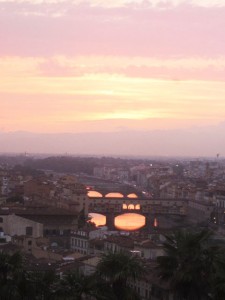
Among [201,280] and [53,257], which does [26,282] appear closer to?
[201,280]

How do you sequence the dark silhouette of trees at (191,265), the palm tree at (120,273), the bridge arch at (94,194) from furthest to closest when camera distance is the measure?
the bridge arch at (94,194), the palm tree at (120,273), the dark silhouette of trees at (191,265)

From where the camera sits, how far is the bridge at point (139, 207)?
1786 inches

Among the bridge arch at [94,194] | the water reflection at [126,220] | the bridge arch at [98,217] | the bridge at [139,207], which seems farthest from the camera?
the bridge arch at [94,194]

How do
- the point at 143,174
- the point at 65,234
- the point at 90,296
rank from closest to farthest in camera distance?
the point at 90,296 → the point at 65,234 → the point at 143,174

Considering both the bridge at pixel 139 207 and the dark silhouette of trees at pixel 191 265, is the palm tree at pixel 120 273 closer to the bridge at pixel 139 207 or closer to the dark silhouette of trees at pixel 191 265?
the dark silhouette of trees at pixel 191 265

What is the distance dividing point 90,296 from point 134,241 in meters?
12.3

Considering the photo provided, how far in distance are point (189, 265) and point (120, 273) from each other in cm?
86

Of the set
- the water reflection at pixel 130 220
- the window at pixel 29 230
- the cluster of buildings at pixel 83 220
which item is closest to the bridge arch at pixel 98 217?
the cluster of buildings at pixel 83 220

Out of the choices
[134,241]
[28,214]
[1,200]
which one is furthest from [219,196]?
[134,241]

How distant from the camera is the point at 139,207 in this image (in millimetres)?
47219

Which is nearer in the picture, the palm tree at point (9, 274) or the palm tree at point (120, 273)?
the palm tree at point (9, 274)

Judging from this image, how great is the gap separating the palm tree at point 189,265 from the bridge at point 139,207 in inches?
1388

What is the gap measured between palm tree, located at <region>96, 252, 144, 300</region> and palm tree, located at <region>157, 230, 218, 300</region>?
33 centimetres

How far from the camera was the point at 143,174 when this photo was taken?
85.5 metres
